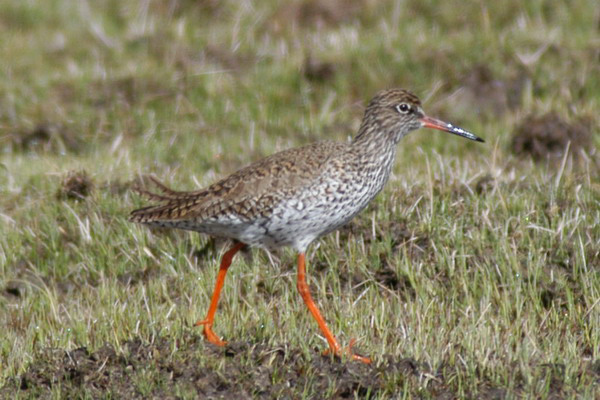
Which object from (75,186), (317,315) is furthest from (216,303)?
(75,186)

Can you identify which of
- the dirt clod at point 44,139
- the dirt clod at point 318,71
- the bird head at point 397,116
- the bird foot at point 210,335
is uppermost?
the bird head at point 397,116

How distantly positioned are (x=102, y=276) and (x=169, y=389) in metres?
1.88

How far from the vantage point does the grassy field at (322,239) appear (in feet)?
15.9

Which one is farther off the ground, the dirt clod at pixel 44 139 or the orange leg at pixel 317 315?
the dirt clod at pixel 44 139

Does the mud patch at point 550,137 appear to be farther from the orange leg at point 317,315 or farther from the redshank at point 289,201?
the orange leg at point 317,315

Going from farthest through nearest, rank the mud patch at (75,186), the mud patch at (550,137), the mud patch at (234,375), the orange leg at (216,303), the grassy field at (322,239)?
1. the mud patch at (550,137)
2. the mud patch at (75,186)
3. the orange leg at (216,303)
4. the grassy field at (322,239)
5. the mud patch at (234,375)

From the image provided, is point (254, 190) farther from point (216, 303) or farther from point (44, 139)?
point (44, 139)

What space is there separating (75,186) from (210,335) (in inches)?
98.1

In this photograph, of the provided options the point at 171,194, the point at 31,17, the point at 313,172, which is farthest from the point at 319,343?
the point at 31,17

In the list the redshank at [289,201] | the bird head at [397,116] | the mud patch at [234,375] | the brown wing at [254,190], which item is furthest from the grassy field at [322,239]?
the bird head at [397,116]

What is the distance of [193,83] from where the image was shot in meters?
9.77

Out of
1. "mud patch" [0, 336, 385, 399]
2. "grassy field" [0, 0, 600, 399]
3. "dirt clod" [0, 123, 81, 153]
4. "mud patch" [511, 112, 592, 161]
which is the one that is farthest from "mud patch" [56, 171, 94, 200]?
"mud patch" [511, 112, 592, 161]

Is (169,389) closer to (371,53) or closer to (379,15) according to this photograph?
(371,53)

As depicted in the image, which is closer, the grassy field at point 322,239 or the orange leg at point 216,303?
the grassy field at point 322,239
